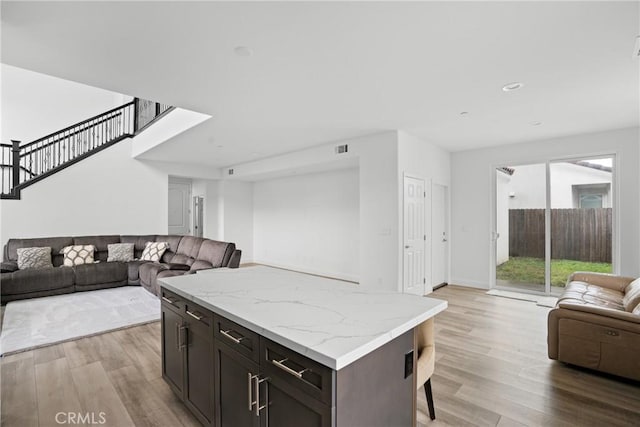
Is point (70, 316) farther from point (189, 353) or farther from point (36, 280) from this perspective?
point (189, 353)

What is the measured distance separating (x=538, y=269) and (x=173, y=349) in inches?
225

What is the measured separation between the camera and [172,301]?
211 cm

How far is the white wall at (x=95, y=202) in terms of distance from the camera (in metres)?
5.68

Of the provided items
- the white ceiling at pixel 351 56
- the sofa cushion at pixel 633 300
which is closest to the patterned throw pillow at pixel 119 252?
the white ceiling at pixel 351 56

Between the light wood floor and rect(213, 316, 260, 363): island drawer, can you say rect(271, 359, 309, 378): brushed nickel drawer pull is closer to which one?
rect(213, 316, 260, 363): island drawer

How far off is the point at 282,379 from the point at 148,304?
4.06 m

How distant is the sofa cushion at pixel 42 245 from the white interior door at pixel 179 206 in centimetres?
339

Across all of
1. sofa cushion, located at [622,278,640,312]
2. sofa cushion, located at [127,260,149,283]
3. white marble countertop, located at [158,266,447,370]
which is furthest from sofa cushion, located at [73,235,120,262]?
sofa cushion, located at [622,278,640,312]

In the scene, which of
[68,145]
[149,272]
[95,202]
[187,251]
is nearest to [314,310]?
[149,272]

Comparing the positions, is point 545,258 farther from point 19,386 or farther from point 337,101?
point 19,386

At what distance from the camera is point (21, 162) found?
5.96 m

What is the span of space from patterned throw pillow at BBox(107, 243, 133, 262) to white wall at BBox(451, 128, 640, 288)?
649 centimetres

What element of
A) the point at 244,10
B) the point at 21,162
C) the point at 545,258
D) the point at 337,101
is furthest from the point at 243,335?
the point at 21,162

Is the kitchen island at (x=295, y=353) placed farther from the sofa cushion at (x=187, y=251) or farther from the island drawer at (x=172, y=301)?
the sofa cushion at (x=187, y=251)
